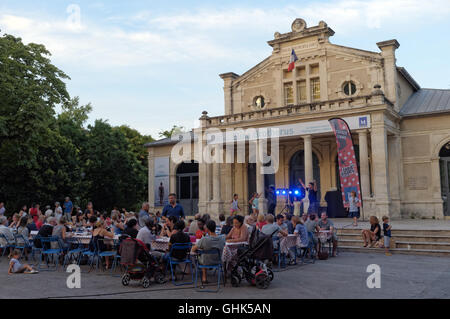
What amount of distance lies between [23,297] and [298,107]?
16.1 meters

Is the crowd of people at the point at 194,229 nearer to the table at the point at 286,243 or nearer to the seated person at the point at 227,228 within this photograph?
the seated person at the point at 227,228

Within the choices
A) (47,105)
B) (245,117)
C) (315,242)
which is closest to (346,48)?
(245,117)

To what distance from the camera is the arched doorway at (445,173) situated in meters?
19.3

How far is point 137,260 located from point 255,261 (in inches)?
91.9

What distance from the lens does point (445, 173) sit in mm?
19406

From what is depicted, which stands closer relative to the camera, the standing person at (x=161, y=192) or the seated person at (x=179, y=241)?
the seated person at (x=179, y=241)

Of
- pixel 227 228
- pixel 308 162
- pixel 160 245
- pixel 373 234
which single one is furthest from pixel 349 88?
pixel 160 245

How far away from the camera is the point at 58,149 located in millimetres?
26984

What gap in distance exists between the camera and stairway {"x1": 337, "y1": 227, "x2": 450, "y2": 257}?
1193cm

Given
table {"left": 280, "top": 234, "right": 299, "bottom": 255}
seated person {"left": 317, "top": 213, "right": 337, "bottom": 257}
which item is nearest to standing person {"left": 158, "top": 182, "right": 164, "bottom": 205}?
seated person {"left": 317, "top": 213, "right": 337, "bottom": 257}

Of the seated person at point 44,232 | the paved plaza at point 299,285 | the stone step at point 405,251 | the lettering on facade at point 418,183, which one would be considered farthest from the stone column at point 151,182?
the paved plaza at point 299,285

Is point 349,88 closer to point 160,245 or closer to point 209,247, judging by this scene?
point 160,245

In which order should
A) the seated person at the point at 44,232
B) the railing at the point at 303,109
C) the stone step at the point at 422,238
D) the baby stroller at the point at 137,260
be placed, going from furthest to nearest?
the railing at the point at 303,109
the stone step at the point at 422,238
the seated person at the point at 44,232
the baby stroller at the point at 137,260

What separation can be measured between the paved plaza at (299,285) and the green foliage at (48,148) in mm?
8583
